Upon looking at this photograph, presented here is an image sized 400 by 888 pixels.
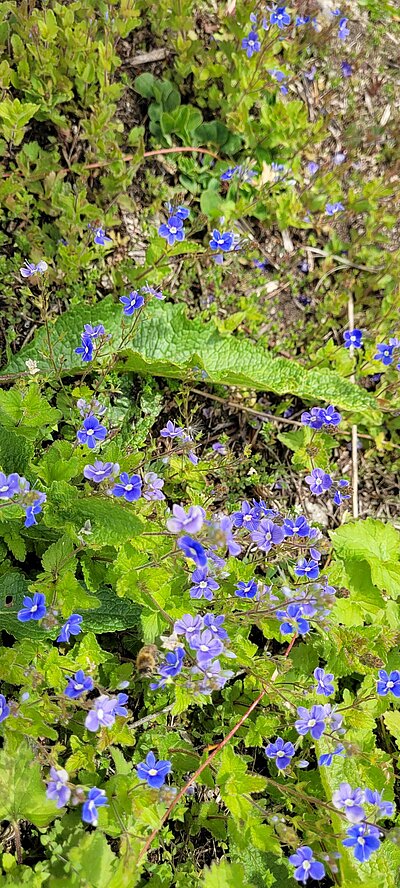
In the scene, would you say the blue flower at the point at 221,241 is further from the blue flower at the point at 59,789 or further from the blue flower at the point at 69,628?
the blue flower at the point at 59,789

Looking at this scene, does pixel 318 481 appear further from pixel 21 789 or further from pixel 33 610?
pixel 21 789

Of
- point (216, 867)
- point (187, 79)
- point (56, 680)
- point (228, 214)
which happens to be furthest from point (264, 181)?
point (216, 867)

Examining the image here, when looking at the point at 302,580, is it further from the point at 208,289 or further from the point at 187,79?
the point at 187,79

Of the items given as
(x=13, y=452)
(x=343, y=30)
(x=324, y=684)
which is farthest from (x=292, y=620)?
(x=343, y=30)

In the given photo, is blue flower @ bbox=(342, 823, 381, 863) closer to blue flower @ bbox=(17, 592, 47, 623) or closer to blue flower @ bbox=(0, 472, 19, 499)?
blue flower @ bbox=(17, 592, 47, 623)

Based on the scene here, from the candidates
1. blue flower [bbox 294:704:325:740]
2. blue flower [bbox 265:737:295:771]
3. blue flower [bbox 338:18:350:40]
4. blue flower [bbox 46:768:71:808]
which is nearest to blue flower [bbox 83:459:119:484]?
blue flower [bbox 46:768:71:808]

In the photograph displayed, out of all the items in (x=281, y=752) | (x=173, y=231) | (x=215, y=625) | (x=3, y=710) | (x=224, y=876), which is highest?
(x=173, y=231)
